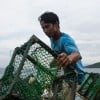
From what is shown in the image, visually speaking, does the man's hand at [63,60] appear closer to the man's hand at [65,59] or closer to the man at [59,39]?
the man's hand at [65,59]

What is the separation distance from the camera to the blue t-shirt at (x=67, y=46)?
20.4 feet

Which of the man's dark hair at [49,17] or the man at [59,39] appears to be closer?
the man at [59,39]

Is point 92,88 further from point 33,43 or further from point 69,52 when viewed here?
point 33,43

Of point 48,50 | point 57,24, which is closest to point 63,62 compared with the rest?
point 48,50

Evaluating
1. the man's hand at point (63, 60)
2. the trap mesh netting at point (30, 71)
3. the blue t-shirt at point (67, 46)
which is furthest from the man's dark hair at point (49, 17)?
the man's hand at point (63, 60)

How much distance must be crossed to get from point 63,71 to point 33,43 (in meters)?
0.53

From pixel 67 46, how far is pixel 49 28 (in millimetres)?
334

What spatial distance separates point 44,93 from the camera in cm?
585

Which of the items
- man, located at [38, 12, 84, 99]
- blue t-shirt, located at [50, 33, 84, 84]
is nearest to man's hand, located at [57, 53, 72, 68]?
man, located at [38, 12, 84, 99]

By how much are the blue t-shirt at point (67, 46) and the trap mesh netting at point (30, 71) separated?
0.90 ft

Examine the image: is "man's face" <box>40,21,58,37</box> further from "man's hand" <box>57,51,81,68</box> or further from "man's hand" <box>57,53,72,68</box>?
"man's hand" <box>57,53,72,68</box>

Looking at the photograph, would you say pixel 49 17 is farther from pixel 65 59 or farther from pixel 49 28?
pixel 65 59

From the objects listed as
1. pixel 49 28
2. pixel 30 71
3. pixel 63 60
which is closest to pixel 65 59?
pixel 63 60

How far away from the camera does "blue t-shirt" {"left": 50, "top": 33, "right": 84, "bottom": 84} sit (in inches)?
244
